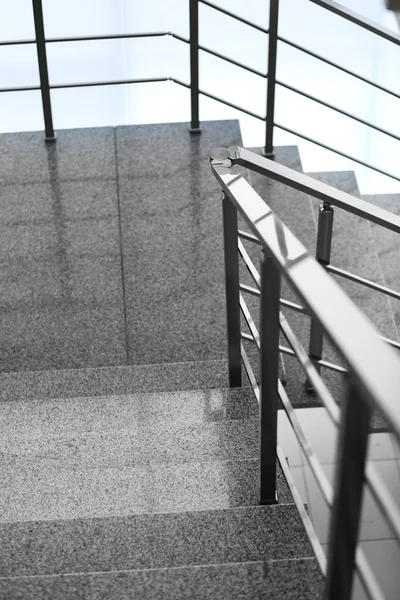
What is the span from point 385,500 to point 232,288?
47.4 inches

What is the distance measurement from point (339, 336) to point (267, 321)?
506 millimetres

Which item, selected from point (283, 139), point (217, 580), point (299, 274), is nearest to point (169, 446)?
point (217, 580)

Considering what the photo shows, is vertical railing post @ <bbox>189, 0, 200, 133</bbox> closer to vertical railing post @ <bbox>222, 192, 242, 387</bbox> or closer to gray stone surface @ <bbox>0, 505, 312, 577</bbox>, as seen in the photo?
vertical railing post @ <bbox>222, 192, 242, 387</bbox>

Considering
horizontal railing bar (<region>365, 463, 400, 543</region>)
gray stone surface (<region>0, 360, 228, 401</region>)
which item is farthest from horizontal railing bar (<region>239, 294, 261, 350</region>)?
horizontal railing bar (<region>365, 463, 400, 543</region>)

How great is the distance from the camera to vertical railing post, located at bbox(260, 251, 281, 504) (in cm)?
151

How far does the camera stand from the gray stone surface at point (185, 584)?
1649 mm

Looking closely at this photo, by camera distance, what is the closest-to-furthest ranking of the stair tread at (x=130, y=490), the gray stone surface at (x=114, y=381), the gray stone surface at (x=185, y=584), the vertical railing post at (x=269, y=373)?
the vertical railing post at (x=269, y=373)
the gray stone surface at (x=185, y=584)
the stair tread at (x=130, y=490)
the gray stone surface at (x=114, y=381)

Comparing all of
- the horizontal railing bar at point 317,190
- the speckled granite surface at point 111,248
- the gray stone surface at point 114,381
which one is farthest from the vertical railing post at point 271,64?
the horizontal railing bar at point 317,190

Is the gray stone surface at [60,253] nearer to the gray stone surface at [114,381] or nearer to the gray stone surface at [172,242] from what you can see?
the gray stone surface at [172,242]

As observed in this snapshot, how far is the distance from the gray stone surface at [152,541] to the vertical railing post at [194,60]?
2.56m

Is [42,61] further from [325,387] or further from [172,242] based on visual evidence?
[325,387]

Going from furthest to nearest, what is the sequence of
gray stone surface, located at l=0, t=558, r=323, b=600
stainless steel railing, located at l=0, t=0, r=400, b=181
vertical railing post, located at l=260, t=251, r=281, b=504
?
Result: stainless steel railing, located at l=0, t=0, r=400, b=181 → gray stone surface, located at l=0, t=558, r=323, b=600 → vertical railing post, located at l=260, t=251, r=281, b=504

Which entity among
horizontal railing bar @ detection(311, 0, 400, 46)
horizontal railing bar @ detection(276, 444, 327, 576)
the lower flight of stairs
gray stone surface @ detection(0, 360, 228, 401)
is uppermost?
horizontal railing bar @ detection(311, 0, 400, 46)

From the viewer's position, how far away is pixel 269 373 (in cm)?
167
